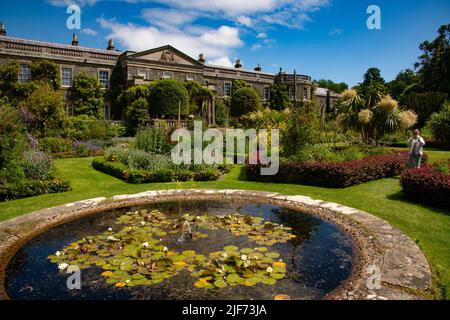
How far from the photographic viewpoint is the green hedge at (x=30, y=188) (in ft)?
26.4

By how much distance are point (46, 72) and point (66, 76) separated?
5.20 feet

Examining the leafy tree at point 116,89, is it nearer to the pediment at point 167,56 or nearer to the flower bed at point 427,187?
the pediment at point 167,56

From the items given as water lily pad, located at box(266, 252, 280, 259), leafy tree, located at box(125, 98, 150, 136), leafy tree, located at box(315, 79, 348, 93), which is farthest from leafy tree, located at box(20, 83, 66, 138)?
leafy tree, located at box(315, 79, 348, 93)

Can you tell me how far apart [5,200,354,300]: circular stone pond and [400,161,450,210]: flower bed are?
2.94 m

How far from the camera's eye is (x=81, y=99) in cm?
2498

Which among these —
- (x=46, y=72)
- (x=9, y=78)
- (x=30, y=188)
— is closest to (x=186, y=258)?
(x=30, y=188)

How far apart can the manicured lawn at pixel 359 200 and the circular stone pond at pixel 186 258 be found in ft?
4.01

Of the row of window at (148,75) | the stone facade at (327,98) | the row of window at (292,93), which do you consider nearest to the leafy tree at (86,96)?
the row of window at (148,75)

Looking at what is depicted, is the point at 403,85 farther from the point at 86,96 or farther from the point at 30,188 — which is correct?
the point at 30,188

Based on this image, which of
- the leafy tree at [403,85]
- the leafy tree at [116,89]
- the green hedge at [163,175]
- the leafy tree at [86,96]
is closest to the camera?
the green hedge at [163,175]

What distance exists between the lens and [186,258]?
4.41 meters

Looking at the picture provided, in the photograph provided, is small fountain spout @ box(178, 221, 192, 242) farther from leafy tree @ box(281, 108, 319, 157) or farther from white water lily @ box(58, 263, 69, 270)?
leafy tree @ box(281, 108, 319, 157)

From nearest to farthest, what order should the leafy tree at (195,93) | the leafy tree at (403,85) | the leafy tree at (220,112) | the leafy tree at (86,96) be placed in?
the leafy tree at (86,96), the leafy tree at (195,93), the leafy tree at (220,112), the leafy tree at (403,85)
